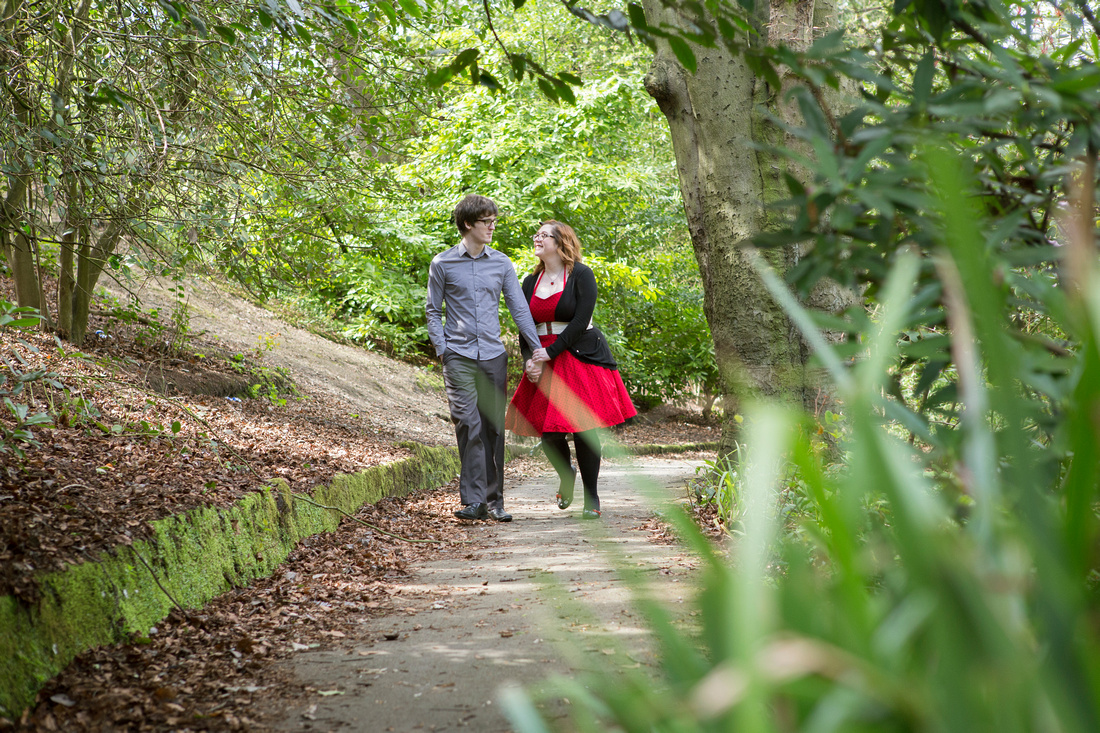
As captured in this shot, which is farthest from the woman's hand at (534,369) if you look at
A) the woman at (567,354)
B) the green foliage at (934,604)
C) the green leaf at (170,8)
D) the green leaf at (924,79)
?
the green foliage at (934,604)

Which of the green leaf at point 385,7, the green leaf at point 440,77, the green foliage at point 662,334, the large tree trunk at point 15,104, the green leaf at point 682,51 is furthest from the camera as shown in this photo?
the green foliage at point 662,334

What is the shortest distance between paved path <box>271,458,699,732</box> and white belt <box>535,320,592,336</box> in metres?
1.62

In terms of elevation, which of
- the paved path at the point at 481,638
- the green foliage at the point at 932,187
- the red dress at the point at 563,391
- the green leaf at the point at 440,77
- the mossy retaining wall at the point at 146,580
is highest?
the green leaf at the point at 440,77

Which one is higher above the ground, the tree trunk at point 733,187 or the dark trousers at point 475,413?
the tree trunk at point 733,187

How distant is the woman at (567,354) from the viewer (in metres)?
5.71

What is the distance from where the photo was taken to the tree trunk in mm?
5422

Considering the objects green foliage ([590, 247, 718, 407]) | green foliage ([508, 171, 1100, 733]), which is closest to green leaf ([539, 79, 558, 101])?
green foliage ([508, 171, 1100, 733])

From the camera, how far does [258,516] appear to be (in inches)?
158

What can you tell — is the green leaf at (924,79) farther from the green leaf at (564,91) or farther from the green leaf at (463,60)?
the green leaf at (463,60)

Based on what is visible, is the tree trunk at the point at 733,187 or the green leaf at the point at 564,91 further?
the tree trunk at the point at 733,187

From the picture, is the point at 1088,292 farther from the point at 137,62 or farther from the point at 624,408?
the point at 137,62

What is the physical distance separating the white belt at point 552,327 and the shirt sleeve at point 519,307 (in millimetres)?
61

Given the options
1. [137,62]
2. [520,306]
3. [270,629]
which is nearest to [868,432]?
[270,629]

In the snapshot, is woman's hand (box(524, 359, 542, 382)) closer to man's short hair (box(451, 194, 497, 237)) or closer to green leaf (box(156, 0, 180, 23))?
man's short hair (box(451, 194, 497, 237))
